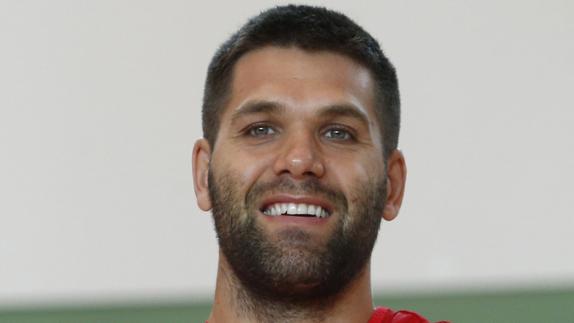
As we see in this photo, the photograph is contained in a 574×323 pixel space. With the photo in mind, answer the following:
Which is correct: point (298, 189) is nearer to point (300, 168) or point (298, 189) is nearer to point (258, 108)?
point (300, 168)

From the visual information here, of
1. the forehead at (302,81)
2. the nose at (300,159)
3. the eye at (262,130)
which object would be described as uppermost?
the forehead at (302,81)

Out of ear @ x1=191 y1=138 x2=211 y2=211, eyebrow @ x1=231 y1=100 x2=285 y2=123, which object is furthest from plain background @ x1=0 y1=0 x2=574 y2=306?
eyebrow @ x1=231 y1=100 x2=285 y2=123

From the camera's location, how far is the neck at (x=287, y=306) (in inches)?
55.9

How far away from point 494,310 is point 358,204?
1.23 meters

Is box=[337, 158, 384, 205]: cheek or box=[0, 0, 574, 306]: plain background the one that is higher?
box=[0, 0, 574, 306]: plain background

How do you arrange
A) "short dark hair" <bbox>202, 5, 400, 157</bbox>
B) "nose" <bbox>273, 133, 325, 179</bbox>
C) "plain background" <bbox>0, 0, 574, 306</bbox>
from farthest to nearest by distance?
"plain background" <bbox>0, 0, 574, 306</bbox>, "short dark hair" <bbox>202, 5, 400, 157</bbox>, "nose" <bbox>273, 133, 325, 179</bbox>

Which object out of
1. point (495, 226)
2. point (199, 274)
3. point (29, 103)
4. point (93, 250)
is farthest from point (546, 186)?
point (29, 103)

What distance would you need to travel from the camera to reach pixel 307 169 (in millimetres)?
1365

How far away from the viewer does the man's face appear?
137cm

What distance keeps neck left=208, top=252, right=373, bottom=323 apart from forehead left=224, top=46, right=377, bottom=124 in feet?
0.73

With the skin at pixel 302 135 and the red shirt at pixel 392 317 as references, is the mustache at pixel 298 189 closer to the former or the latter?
the skin at pixel 302 135

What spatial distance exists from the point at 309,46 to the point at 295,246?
281 millimetres

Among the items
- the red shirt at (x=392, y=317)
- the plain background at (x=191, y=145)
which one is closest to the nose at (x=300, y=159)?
the red shirt at (x=392, y=317)

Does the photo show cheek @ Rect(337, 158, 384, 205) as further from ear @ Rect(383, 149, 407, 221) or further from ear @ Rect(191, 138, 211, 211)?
ear @ Rect(191, 138, 211, 211)
